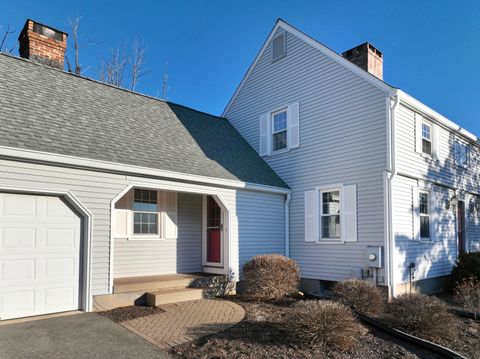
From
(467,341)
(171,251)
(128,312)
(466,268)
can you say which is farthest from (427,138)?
(128,312)

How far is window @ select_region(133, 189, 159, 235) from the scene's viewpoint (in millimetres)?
10008

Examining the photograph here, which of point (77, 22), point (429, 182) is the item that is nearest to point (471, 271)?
point (429, 182)

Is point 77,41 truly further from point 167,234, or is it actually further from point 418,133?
point 418,133

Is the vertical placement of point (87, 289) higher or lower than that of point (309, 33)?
lower

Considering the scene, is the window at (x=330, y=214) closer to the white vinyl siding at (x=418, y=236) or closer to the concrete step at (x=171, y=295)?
the white vinyl siding at (x=418, y=236)

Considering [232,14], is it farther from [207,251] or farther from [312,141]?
[207,251]

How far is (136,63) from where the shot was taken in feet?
78.0

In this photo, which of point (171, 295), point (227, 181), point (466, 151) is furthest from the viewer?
point (466, 151)

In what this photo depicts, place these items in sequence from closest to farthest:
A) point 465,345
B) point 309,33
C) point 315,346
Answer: point 315,346, point 465,345, point 309,33

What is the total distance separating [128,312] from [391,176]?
643 centimetres

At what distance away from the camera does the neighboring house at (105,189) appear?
700cm

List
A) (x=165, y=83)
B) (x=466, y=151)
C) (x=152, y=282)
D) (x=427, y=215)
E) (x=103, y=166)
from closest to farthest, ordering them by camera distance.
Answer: (x=103, y=166)
(x=152, y=282)
(x=427, y=215)
(x=466, y=151)
(x=165, y=83)

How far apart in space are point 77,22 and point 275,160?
49.1 feet

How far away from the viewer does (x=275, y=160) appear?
1238 centimetres
